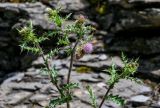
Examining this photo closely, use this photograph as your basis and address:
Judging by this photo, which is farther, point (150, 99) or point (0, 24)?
point (0, 24)

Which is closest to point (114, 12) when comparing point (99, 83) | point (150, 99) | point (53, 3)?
point (53, 3)

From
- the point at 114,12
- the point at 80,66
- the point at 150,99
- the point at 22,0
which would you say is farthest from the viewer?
the point at 22,0

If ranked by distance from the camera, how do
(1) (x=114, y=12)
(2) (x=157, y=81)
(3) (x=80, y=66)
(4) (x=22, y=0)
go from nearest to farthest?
(2) (x=157, y=81) → (3) (x=80, y=66) → (1) (x=114, y=12) → (4) (x=22, y=0)

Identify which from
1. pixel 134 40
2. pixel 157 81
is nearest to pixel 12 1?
pixel 134 40

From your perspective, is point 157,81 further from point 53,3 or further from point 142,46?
point 53,3

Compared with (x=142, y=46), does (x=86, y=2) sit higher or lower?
higher

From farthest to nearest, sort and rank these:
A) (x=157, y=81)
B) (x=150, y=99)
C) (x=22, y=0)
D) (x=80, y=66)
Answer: (x=22, y=0) → (x=80, y=66) → (x=157, y=81) → (x=150, y=99)

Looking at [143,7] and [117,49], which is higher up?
[143,7]

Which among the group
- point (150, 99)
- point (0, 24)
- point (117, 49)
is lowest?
point (150, 99)

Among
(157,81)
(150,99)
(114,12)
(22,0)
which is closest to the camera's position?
(150,99)

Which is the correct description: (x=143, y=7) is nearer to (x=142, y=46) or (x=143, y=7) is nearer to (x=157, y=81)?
(x=142, y=46)
